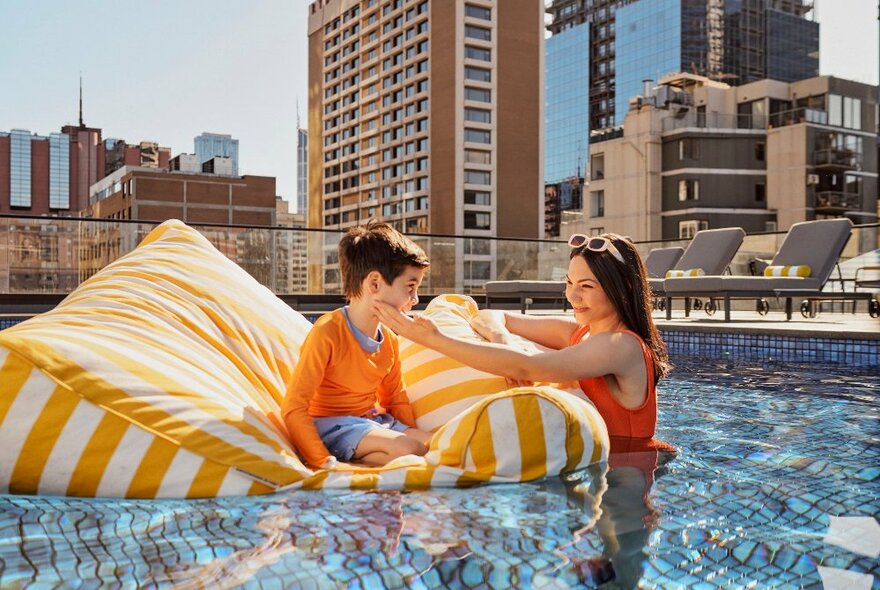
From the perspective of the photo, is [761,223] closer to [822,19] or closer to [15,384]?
[822,19]

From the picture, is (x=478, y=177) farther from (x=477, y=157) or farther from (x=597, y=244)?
(x=597, y=244)

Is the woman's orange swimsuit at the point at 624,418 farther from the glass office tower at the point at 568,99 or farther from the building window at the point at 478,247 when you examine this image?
the glass office tower at the point at 568,99

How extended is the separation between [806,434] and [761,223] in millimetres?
48587

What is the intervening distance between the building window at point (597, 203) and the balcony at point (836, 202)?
1295cm

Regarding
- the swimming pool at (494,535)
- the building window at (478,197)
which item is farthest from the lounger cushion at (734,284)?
the building window at (478,197)

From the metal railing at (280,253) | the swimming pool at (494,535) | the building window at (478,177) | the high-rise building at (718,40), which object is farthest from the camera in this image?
the high-rise building at (718,40)

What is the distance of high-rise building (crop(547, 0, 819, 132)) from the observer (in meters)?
77.9

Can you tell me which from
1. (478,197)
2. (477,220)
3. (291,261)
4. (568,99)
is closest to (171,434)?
(291,261)

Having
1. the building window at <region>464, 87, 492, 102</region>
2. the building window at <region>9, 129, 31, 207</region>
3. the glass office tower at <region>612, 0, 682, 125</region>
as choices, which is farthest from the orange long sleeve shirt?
the building window at <region>9, 129, 31, 207</region>

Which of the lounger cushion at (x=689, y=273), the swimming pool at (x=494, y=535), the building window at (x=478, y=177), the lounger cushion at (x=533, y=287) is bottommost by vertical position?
the swimming pool at (x=494, y=535)

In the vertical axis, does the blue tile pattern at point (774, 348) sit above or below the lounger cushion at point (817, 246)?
below

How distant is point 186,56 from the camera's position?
4672 cm

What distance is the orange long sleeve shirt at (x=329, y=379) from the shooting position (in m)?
2.11

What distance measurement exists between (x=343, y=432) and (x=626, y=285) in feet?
3.10
